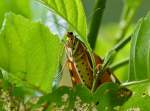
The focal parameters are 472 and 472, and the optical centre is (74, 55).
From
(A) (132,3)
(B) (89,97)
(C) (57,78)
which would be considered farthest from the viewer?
(A) (132,3)

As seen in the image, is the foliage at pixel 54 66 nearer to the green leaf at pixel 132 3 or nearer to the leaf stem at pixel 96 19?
the leaf stem at pixel 96 19

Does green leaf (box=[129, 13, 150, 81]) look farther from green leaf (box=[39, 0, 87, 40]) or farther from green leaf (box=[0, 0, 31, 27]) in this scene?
green leaf (box=[0, 0, 31, 27])

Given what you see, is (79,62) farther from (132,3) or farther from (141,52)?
(132,3)

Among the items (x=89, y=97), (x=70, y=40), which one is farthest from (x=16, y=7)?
(x=89, y=97)

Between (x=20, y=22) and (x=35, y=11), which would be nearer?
(x=20, y=22)

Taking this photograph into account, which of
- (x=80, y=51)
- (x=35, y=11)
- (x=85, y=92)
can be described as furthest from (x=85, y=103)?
(x=35, y=11)

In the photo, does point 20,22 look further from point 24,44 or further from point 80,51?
point 80,51

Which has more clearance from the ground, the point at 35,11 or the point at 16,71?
the point at 35,11
